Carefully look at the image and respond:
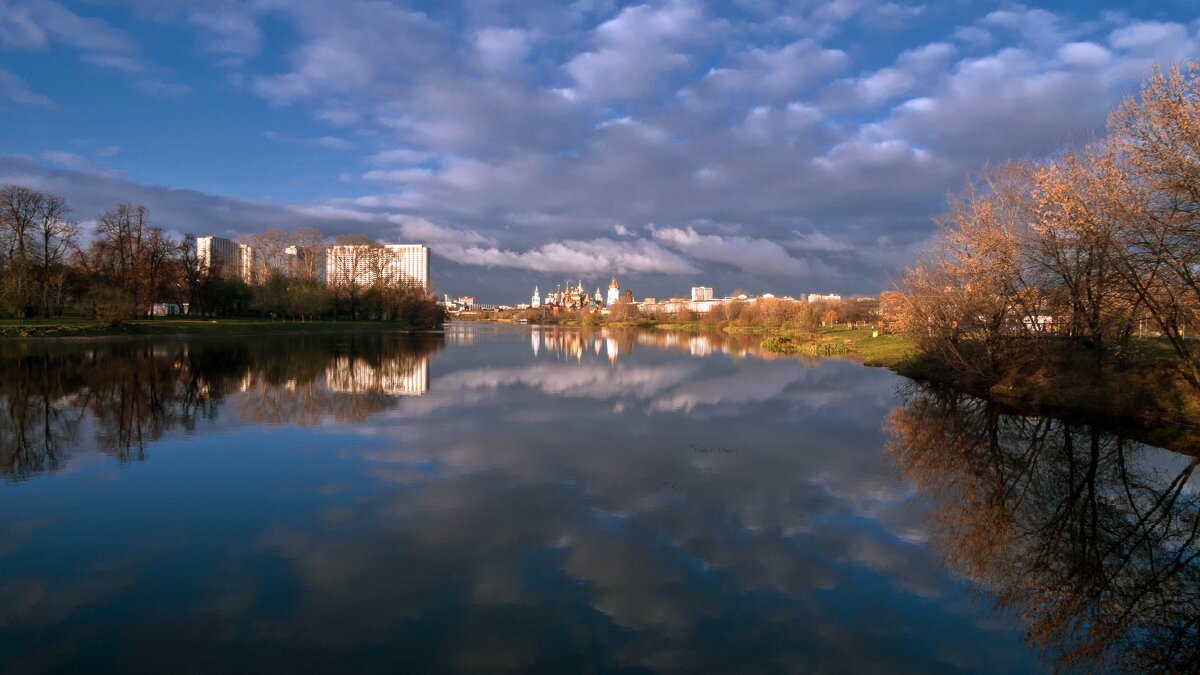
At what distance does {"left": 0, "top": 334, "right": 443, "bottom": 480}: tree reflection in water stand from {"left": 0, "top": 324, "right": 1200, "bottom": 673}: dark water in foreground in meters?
0.20

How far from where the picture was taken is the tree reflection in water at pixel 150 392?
12.8 meters

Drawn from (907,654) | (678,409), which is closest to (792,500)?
(907,654)

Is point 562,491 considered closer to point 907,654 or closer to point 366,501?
point 366,501

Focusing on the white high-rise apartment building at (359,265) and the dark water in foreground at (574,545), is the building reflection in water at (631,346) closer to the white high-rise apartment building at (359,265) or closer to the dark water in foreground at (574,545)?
the white high-rise apartment building at (359,265)

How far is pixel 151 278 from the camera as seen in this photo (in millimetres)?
57188

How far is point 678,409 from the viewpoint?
19922 millimetres

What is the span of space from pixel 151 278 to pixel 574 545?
6503cm

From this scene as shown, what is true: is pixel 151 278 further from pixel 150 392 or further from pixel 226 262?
pixel 150 392

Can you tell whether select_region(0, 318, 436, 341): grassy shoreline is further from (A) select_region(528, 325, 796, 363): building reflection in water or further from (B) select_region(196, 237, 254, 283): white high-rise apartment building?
(A) select_region(528, 325, 796, 363): building reflection in water

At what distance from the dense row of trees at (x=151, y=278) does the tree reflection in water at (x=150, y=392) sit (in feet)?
44.6

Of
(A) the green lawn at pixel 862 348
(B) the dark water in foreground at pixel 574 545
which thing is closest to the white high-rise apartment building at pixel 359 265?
(A) the green lawn at pixel 862 348

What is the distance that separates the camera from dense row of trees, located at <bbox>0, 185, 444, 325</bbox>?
46219 mm

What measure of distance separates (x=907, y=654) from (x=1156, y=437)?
15.9 m

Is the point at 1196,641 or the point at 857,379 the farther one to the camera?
the point at 857,379
